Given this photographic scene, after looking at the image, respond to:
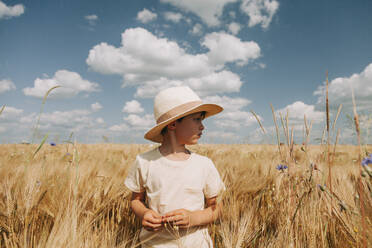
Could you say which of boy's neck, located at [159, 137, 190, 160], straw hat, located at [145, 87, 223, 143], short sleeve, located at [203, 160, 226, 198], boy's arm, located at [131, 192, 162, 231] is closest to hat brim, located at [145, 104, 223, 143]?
straw hat, located at [145, 87, 223, 143]

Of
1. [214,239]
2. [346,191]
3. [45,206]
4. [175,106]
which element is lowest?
[214,239]

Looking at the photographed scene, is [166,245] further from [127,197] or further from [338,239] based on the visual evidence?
[338,239]

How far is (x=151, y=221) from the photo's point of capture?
4.28ft

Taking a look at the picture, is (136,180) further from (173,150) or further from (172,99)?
(172,99)

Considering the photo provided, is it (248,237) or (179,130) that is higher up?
(179,130)

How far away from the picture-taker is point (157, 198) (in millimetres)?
1461

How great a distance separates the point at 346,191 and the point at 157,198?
3.75 feet

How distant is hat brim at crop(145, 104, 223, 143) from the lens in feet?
4.91

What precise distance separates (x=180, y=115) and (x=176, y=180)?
1.34ft

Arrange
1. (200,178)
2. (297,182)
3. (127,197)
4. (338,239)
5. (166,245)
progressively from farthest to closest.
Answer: (127,197)
(200,178)
(166,245)
(297,182)
(338,239)

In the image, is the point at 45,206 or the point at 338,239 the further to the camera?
the point at 45,206

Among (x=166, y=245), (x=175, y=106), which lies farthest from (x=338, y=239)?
(x=175, y=106)

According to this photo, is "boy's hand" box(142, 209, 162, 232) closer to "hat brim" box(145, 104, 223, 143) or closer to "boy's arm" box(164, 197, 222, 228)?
"boy's arm" box(164, 197, 222, 228)

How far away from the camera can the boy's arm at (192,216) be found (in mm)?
1286
